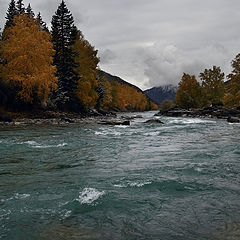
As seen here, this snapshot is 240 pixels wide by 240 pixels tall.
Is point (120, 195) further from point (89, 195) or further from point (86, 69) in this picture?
point (86, 69)

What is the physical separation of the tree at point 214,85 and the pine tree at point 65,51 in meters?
34.2

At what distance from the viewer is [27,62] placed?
32.6 meters

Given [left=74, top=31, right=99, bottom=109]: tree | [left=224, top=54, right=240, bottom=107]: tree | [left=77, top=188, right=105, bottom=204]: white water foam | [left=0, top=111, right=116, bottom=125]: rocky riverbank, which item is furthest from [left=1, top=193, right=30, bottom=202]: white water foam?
[left=224, top=54, right=240, bottom=107]: tree

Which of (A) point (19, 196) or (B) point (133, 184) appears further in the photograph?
(B) point (133, 184)

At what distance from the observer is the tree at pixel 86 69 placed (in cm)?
4419

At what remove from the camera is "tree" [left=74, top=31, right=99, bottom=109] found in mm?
44188

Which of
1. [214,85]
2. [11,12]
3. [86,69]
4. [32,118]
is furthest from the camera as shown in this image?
[214,85]

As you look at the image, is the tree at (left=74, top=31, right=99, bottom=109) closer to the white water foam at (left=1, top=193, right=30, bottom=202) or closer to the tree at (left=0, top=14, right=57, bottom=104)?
the tree at (left=0, top=14, right=57, bottom=104)

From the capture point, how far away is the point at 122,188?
319 inches

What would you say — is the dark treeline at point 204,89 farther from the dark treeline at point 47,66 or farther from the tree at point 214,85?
the dark treeline at point 47,66

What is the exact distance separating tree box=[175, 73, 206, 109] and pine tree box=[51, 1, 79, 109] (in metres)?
31.3

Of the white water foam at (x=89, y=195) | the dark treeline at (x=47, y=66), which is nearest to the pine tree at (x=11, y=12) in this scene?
the dark treeline at (x=47, y=66)

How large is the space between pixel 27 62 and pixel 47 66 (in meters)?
2.17

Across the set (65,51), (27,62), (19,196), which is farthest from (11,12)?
(19,196)
